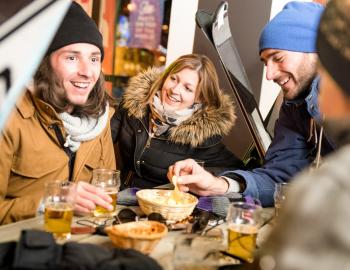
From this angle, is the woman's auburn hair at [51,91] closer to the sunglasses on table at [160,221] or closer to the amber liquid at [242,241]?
the sunglasses on table at [160,221]

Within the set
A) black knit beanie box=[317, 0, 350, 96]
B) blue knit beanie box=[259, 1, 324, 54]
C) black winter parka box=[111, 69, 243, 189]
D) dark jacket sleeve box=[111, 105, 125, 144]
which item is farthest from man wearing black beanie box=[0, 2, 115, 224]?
black knit beanie box=[317, 0, 350, 96]

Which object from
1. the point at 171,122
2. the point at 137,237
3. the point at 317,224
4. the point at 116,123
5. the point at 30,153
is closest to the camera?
the point at 317,224

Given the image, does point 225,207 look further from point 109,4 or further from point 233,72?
point 109,4

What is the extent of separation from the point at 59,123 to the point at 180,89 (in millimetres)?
1081

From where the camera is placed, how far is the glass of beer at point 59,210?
1389 mm

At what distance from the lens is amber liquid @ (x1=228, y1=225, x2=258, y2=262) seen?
4.51 ft

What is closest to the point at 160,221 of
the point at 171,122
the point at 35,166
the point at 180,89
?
the point at 35,166

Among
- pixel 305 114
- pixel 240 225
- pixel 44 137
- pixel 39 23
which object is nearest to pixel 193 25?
pixel 305 114

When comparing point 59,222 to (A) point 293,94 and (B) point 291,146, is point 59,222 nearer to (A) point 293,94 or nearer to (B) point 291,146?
(B) point 291,146

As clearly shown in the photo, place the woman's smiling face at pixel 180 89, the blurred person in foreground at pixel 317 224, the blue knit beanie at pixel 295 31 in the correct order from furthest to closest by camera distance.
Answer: the woman's smiling face at pixel 180 89 → the blue knit beanie at pixel 295 31 → the blurred person in foreground at pixel 317 224

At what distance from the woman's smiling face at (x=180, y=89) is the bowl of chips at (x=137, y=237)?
65.0 inches

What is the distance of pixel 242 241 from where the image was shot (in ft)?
4.55

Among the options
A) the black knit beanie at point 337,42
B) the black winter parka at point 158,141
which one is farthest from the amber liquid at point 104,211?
the black winter parka at point 158,141

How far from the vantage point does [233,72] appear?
2777mm
